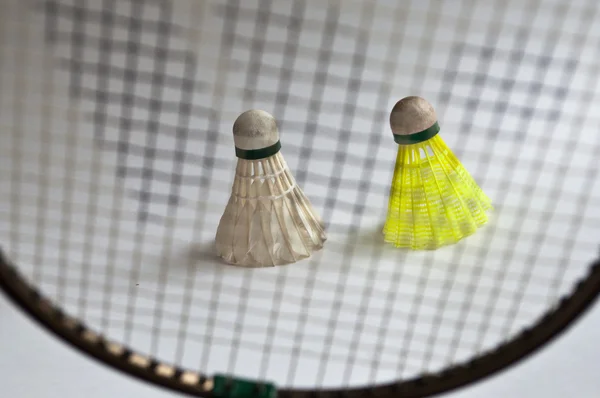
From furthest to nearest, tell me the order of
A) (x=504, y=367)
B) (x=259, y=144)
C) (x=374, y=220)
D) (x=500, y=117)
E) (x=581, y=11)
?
(x=581, y=11) < (x=500, y=117) < (x=374, y=220) < (x=259, y=144) < (x=504, y=367)

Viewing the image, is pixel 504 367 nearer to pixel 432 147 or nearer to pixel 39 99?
pixel 432 147

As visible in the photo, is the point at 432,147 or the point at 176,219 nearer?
the point at 432,147

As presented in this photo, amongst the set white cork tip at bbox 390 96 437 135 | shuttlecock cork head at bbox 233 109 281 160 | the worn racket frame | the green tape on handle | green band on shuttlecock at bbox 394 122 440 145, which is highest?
white cork tip at bbox 390 96 437 135

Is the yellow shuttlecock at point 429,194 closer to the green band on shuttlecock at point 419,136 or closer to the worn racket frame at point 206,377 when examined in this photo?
the green band on shuttlecock at point 419,136

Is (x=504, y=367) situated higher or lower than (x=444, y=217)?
lower

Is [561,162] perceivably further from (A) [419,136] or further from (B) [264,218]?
(B) [264,218]

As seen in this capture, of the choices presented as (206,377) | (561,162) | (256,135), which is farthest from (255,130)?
(561,162)

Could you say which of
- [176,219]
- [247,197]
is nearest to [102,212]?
[176,219]

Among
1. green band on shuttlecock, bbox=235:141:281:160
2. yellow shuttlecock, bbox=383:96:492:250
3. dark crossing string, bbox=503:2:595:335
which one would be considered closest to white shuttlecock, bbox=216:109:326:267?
green band on shuttlecock, bbox=235:141:281:160

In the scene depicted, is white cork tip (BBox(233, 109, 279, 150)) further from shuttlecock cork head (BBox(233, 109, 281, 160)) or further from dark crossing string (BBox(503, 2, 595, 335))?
dark crossing string (BBox(503, 2, 595, 335))
